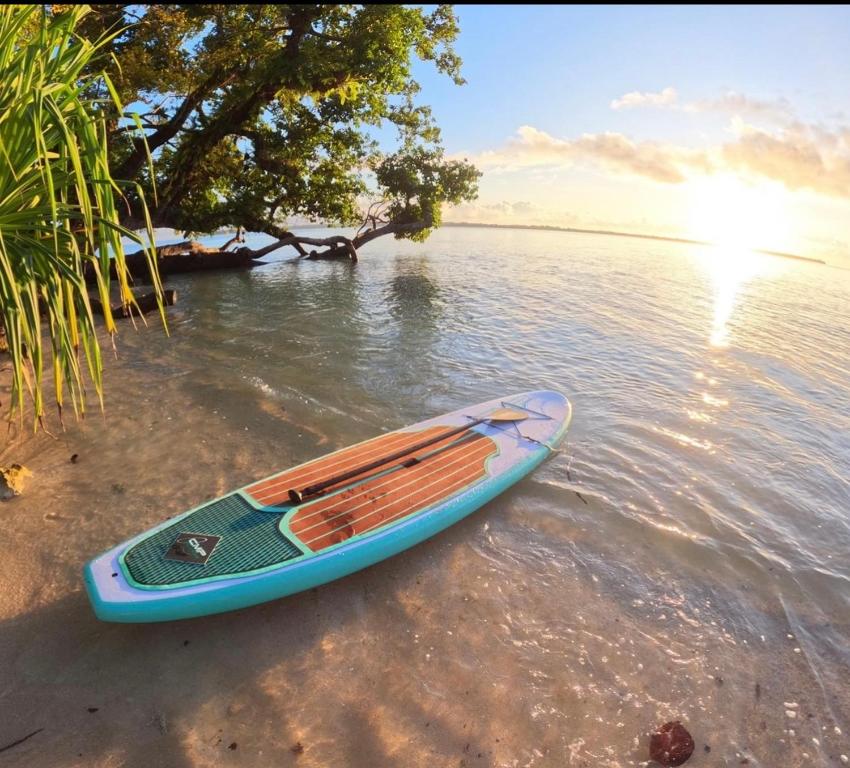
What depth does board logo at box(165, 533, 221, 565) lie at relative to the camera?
11.1ft

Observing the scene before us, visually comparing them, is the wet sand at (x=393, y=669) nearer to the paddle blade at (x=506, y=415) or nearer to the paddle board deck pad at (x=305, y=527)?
the paddle board deck pad at (x=305, y=527)

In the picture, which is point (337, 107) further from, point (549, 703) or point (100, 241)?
point (549, 703)

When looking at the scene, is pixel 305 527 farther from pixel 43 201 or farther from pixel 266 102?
pixel 266 102

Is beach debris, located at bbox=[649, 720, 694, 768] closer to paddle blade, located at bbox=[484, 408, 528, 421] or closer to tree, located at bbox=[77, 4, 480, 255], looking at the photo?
paddle blade, located at bbox=[484, 408, 528, 421]

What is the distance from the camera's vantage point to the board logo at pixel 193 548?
3.37 meters

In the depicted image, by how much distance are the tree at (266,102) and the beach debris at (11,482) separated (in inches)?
165

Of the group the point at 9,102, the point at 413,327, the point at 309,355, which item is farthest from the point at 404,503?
the point at 413,327

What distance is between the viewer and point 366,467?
4.55m

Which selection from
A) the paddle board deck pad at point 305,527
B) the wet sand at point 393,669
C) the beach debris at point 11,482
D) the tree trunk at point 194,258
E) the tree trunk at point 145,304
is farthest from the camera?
the tree trunk at point 194,258

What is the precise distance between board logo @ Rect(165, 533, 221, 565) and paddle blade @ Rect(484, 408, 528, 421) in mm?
3398

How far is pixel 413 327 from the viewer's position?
11.7m

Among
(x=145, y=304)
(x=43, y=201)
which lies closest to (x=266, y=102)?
(x=145, y=304)

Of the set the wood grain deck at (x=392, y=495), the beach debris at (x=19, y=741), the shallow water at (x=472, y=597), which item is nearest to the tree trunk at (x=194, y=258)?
the shallow water at (x=472, y=597)

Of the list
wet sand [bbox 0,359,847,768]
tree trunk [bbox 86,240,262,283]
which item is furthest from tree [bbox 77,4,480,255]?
wet sand [bbox 0,359,847,768]
